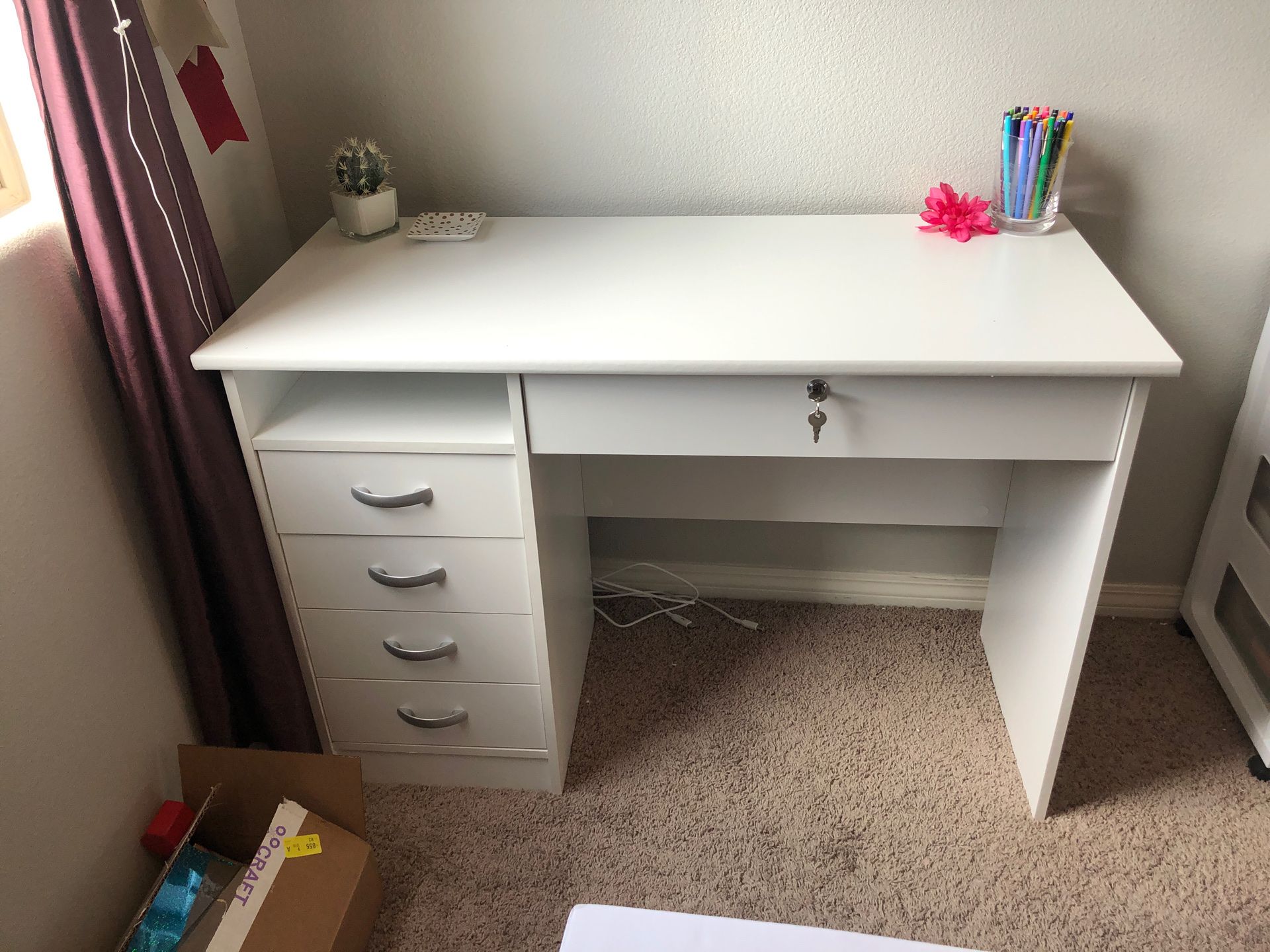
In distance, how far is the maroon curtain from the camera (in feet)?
A: 3.84

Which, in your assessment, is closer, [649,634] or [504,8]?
[504,8]

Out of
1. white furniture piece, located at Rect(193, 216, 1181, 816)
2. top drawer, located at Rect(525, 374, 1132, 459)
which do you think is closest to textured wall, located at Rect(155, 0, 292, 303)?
white furniture piece, located at Rect(193, 216, 1181, 816)

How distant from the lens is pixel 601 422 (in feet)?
4.42

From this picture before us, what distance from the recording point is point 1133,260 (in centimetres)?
170

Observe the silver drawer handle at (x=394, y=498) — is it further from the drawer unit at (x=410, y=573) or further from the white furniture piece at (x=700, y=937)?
the white furniture piece at (x=700, y=937)

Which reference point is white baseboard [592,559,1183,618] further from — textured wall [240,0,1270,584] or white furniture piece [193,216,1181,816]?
textured wall [240,0,1270,584]

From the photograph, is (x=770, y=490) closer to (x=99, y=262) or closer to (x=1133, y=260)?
(x=1133, y=260)

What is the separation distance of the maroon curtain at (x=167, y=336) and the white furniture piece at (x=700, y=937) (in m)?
0.79

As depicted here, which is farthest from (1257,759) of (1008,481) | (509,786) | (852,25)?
(852,25)

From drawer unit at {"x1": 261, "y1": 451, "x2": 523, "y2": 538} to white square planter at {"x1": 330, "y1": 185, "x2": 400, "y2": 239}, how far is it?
451 mm

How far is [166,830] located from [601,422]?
86 centimetres

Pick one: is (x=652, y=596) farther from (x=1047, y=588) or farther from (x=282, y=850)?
(x=282, y=850)

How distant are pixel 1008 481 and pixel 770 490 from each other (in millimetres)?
422

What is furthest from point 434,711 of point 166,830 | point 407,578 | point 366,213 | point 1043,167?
point 1043,167
